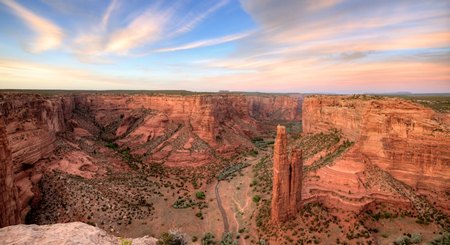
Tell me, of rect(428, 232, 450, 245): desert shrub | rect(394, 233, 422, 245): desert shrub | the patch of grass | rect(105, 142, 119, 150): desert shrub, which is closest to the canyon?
the patch of grass

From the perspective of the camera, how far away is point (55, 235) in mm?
9227

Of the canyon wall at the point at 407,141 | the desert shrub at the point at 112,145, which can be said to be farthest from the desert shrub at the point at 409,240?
the desert shrub at the point at 112,145

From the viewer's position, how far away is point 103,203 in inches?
1361

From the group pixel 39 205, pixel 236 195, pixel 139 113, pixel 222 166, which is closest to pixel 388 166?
pixel 236 195

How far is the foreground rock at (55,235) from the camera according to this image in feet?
28.6

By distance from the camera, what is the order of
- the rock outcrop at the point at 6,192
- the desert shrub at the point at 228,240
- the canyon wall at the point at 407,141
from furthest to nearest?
the desert shrub at the point at 228,240 < the canyon wall at the point at 407,141 < the rock outcrop at the point at 6,192

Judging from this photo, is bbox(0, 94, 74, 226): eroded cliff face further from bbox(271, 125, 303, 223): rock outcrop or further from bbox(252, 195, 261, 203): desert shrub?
bbox(252, 195, 261, 203): desert shrub

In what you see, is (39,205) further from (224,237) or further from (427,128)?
(427,128)

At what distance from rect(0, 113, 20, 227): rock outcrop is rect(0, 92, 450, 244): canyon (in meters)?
0.08

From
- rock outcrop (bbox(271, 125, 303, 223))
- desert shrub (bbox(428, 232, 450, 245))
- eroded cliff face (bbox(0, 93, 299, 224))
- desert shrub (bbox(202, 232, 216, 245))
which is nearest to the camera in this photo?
→ desert shrub (bbox(428, 232, 450, 245))

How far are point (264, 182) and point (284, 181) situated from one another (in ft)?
44.0

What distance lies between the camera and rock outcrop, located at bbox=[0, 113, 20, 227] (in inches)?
704

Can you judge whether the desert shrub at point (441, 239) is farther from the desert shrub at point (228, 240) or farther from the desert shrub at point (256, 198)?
the desert shrub at point (228, 240)

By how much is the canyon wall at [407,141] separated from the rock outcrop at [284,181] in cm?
1121
